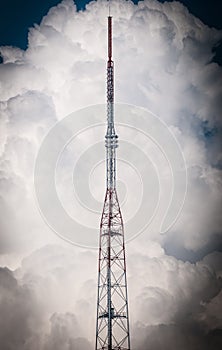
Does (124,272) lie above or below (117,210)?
below

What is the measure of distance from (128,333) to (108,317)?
4.78 metres

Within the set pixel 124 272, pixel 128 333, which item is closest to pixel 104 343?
pixel 128 333

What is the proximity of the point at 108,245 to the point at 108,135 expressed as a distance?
811 inches

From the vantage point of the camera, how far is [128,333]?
10412 centimetres

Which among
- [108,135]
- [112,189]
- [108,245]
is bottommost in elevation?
[108,245]

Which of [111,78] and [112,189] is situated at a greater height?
[111,78]

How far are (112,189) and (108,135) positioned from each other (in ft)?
33.9

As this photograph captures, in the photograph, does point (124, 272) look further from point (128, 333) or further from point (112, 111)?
point (112, 111)

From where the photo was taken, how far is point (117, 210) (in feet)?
347

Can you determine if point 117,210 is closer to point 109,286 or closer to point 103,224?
point 103,224

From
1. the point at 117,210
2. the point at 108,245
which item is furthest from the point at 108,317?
the point at 117,210

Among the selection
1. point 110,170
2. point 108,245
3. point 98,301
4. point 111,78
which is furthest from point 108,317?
point 111,78

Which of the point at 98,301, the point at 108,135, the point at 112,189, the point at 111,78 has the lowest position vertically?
the point at 98,301

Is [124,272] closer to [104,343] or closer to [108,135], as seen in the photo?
[104,343]
